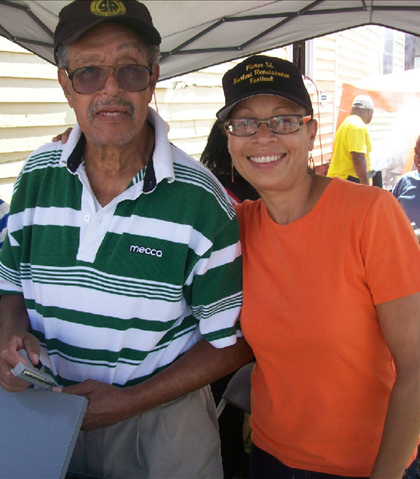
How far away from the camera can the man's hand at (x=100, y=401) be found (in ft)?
5.05

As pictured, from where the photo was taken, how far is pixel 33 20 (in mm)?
2631

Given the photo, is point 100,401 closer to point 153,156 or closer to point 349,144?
point 153,156

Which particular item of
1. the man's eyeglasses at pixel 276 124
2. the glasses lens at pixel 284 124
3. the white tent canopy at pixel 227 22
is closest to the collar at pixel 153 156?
the man's eyeglasses at pixel 276 124

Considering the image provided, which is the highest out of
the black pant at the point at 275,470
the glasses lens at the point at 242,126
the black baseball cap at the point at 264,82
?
the black baseball cap at the point at 264,82

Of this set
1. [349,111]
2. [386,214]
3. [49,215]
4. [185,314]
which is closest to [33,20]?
Result: [49,215]

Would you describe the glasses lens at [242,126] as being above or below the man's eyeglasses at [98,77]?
below

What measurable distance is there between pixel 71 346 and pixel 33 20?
1961mm

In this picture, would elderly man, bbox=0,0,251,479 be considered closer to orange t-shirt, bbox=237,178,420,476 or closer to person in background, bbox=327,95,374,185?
orange t-shirt, bbox=237,178,420,476

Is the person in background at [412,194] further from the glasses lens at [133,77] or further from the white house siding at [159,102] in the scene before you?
the glasses lens at [133,77]

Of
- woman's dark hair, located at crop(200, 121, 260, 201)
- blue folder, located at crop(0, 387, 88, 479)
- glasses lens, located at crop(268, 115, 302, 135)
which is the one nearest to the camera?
blue folder, located at crop(0, 387, 88, 479)

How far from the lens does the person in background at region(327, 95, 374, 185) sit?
684cm

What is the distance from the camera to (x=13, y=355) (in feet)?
4.88

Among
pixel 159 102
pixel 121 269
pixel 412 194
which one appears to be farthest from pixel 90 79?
pixel 159 102

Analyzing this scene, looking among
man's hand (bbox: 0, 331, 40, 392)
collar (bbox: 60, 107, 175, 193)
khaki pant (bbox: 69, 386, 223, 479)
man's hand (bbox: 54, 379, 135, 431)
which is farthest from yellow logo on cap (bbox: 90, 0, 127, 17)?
khaki pant (bbox: 69, 386, 223, 479)
